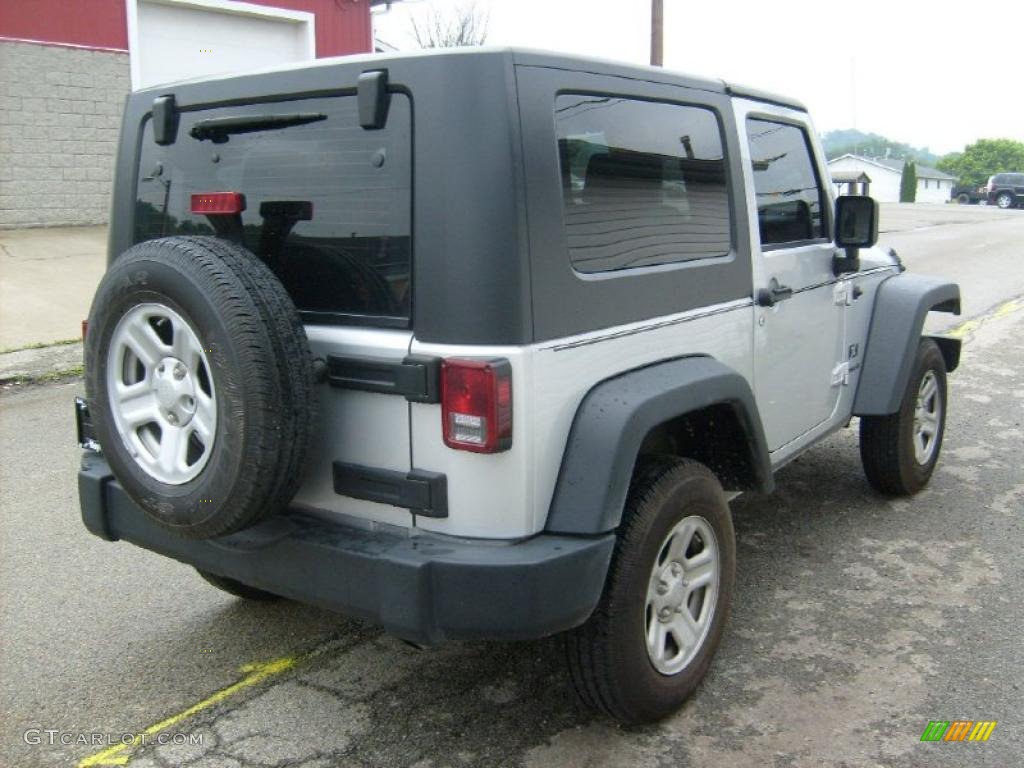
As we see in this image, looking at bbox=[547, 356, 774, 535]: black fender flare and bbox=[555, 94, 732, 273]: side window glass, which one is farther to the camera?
bbox=[555, 94, 732, 273]: side window glass

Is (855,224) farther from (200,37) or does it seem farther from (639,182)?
(200,37)

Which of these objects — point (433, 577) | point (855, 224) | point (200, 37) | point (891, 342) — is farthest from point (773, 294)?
point (200, 37)

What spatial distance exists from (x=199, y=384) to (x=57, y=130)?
12288 mm

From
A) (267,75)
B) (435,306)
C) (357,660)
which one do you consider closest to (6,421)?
(357,660)

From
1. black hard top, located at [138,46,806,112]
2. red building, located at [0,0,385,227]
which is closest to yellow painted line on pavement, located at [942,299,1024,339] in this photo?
black hard top, located at [138,46,806,112]

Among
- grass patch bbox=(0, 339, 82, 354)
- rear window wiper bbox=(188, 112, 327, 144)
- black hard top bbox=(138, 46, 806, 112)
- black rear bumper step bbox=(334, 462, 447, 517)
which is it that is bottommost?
grass patch bbox=(0, 339, 82, 354)

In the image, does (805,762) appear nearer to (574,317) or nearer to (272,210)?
(574,317)

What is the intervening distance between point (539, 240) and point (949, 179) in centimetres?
10954

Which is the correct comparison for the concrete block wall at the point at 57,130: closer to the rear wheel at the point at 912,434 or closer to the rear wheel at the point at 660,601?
the rear wheel at the point at 912,434

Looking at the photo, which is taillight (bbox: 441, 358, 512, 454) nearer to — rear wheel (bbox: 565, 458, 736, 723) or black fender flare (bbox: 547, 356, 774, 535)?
black fender flare (bbox: 547, 356, 774, 535)

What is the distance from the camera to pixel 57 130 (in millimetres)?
13180

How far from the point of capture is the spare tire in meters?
2.41

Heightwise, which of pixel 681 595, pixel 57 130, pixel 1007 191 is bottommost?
pixel 681 595

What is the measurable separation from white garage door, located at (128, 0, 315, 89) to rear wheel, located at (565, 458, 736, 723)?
12129 millimetres
